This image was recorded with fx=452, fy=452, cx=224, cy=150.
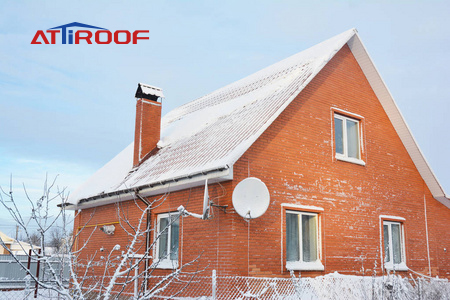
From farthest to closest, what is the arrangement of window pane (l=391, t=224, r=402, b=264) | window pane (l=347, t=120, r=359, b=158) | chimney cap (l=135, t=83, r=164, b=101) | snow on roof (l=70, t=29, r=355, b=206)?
chimney cap (l=135, t=83, r=164, b=101) < window pane (l=391, t=224, r=402, b=264) < window pane (l=347, t=120, r=359, b=158) < snow on roof (l=70, t=29, r=355, b=206)

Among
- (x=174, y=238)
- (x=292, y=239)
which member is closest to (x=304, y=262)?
(x=292, y=239)

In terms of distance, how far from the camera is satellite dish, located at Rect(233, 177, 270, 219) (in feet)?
28.2

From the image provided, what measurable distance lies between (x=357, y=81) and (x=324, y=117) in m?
2.08

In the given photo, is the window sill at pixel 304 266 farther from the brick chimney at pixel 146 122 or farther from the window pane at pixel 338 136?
the brick chimney at pixel 146 122

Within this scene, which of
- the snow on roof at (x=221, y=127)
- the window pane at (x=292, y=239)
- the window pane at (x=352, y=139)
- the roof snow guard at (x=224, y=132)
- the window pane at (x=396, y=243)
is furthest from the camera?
the window pane at (x=396, y=243)

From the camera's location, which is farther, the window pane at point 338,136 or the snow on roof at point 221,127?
the window pane at point 338,136

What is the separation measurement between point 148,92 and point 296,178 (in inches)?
250

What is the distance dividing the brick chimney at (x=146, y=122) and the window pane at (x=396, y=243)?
7417 mm

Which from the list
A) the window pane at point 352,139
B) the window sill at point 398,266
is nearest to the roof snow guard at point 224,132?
the window pane at point 352,139

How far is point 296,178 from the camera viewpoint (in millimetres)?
10273

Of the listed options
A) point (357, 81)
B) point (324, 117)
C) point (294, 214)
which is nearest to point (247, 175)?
point (294, 214)

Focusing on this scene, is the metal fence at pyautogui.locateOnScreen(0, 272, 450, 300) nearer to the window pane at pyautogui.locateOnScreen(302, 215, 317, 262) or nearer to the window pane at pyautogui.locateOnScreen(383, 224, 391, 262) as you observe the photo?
the window pane at pyautogui.locateOnScreen(302, 215, 317, 262)

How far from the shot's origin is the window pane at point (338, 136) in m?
11.8

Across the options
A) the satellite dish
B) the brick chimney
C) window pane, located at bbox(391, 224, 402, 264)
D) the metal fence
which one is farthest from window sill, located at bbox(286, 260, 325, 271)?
the brick chimney
